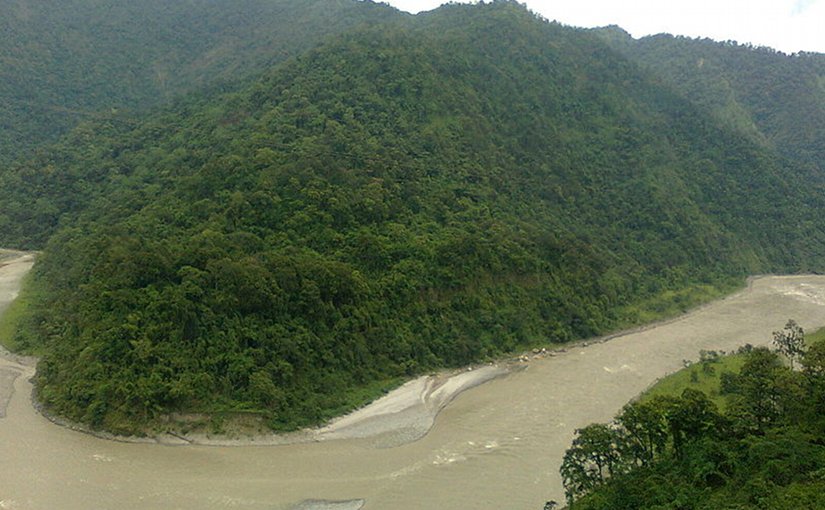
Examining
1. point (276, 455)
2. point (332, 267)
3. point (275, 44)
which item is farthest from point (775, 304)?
point (275, 44)

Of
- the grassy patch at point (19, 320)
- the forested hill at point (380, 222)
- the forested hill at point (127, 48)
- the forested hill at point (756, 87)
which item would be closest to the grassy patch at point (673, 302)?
the forested hill at point (380, 222)

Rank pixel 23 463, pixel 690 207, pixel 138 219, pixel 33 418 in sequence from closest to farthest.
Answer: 1. pixel 23 463
2. pixel 33 418
3. pixel 138 219
4. pixel 690 207

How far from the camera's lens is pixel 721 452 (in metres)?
19.7

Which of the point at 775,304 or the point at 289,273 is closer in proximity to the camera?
the point at 289,273

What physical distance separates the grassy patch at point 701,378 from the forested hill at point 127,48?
64705mm

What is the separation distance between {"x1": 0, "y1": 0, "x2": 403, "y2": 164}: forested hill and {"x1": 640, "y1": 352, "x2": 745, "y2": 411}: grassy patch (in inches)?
2547

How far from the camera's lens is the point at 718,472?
18906mm

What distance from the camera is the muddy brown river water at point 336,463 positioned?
24422mm

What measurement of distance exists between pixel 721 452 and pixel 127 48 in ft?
383

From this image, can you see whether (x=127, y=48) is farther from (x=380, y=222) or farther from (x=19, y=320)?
(x=380, y=222)

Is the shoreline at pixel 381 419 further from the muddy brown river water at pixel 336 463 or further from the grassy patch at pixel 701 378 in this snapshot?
the grassy patch at pixel 701 378

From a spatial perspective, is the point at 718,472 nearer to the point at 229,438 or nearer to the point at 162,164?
the point at 229,438

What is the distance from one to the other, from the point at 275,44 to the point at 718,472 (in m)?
95.5

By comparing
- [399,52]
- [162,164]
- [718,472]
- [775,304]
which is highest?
[399,52]
